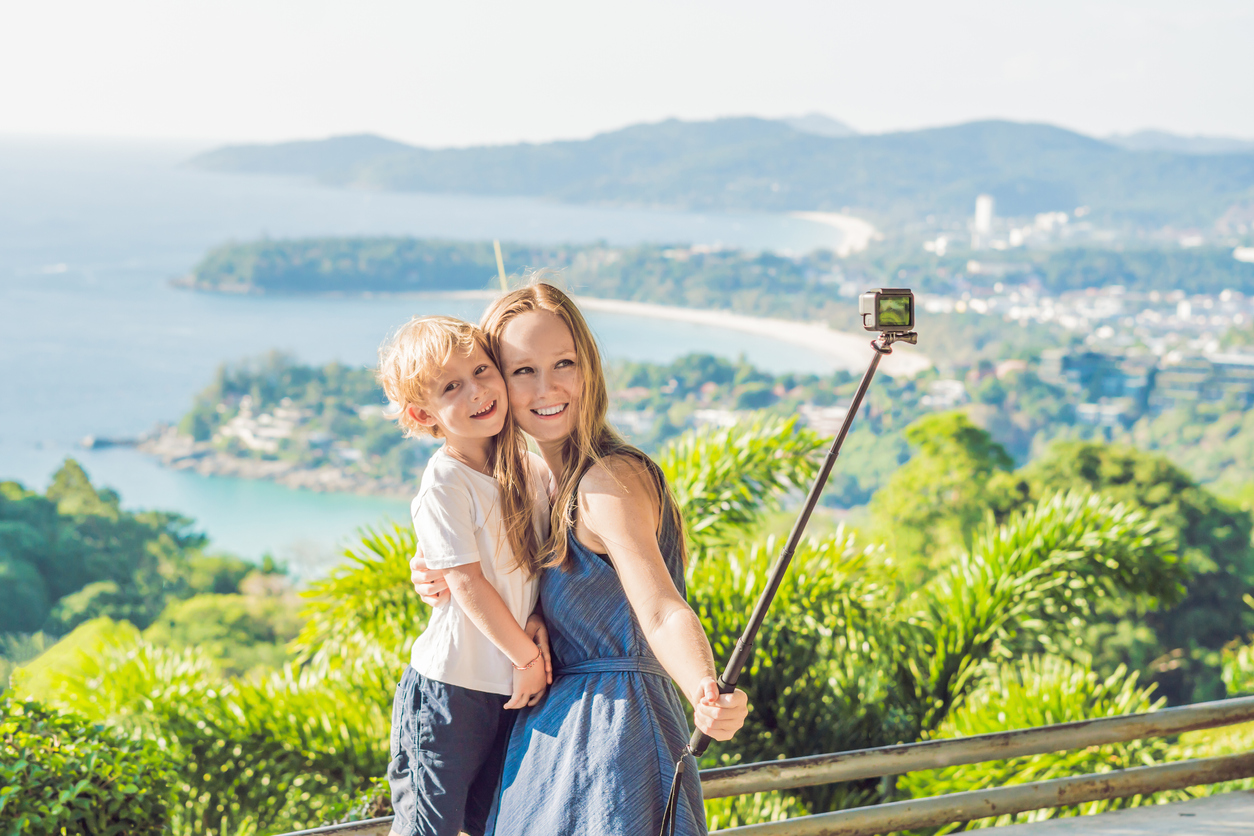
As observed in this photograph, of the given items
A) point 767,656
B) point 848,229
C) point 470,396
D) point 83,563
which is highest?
point 848,229

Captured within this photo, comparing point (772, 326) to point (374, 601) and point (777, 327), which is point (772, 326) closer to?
point (777, 327)

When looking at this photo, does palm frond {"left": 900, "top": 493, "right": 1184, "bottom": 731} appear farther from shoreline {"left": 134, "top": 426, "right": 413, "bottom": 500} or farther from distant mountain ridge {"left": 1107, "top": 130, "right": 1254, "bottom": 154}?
distant mountain ridge {"left": 1107, "top": 130, "right": 1254, "bottom": 154}

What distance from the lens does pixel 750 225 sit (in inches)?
2891

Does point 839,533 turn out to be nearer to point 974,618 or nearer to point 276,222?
point 974,618

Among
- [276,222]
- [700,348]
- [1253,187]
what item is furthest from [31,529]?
[1253,187]

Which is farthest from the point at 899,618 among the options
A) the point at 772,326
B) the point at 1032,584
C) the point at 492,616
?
the point at 772,326

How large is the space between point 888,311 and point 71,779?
186 cm

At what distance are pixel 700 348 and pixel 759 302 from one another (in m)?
4.92

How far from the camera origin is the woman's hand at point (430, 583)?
144 cm

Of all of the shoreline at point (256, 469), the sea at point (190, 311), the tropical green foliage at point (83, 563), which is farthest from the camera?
the sea at point (190, 311)

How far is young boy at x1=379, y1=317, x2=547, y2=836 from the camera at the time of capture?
1.38 m

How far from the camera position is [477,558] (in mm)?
1383

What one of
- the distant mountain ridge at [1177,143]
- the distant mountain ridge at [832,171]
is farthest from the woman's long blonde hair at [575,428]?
the distant mountain ridge at [1177,143]

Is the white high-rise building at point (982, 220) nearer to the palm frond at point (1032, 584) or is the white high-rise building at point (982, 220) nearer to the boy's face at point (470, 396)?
the palm frond at point (1032, 584)
